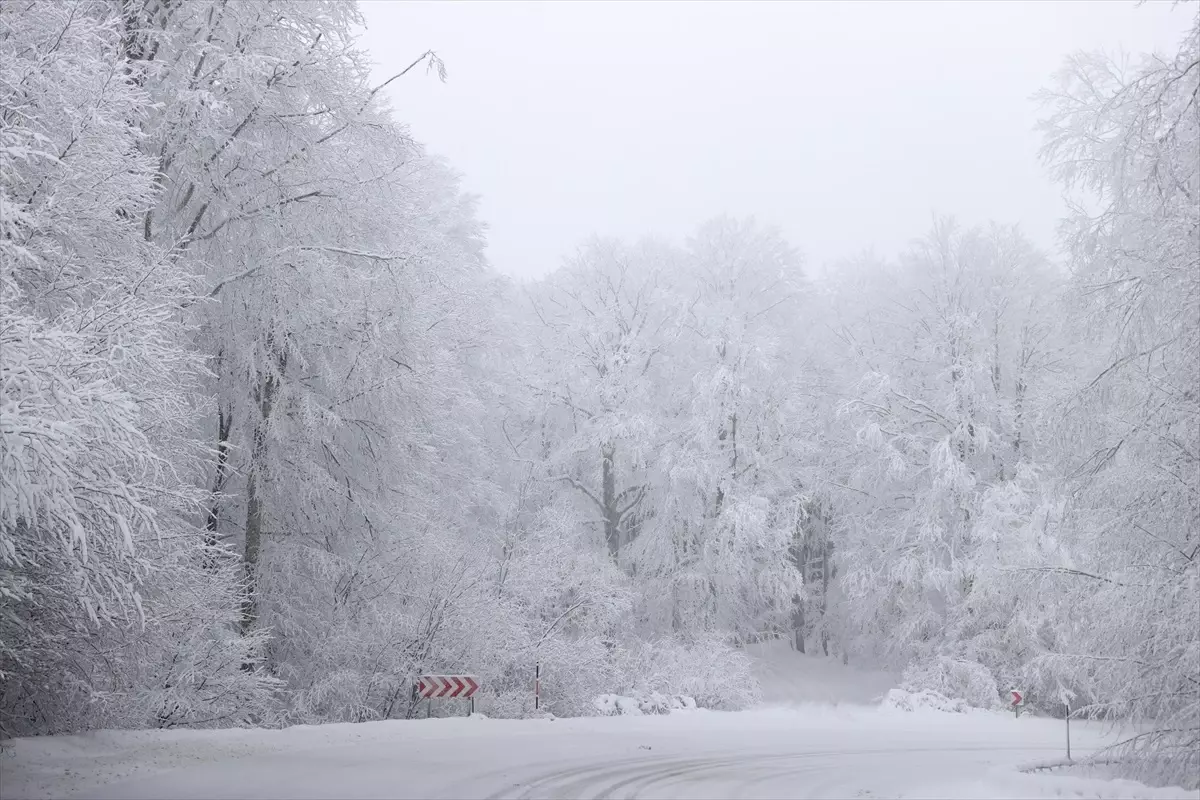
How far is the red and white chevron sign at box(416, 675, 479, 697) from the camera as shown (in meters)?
13.0

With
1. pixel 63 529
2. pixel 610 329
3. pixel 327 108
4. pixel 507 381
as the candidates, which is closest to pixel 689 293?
pixel 610 329

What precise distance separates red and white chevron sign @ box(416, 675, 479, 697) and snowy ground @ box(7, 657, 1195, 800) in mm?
484

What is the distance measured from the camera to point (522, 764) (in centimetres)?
969

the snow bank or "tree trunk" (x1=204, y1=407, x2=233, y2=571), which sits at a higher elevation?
"tree trunk" (x1=204, y1=407, x2=233, y2=571)

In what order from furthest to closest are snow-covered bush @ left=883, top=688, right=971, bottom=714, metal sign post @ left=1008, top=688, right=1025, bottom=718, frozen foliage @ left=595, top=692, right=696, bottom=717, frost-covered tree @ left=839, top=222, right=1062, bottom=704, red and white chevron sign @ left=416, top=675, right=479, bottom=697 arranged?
frost-covered tree @ left=839, top=222, right=1062, bottom=704, snow-covered bush @ left=883, top=688, right=971, bottom=714, metal sign post @ left=1008, top=688, right=1025, bottom=718, frozen foliage @ left=595, top=692, right=696, bottom=717, red and white chevron sign @ left=416, top=675, right=479, bottom=697

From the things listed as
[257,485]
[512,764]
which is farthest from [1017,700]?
[257,485]

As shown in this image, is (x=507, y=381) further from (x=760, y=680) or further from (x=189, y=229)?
(x=189, y=229)

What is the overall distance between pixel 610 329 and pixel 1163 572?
20.7m

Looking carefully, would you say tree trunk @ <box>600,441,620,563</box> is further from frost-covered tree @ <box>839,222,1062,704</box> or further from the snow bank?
the snow bank

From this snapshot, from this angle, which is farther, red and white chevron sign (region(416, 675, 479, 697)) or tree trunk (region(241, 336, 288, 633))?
tree trunk (region(241, 336, 288, 633))

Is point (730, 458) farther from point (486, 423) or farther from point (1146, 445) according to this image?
point (1146, 445)

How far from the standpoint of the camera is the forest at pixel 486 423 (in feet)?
26.0

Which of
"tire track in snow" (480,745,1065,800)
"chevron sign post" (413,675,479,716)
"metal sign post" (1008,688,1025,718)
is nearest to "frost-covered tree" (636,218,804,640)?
"metal sign post" (1008,688,1025,718)

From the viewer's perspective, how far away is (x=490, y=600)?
16.4 meters
